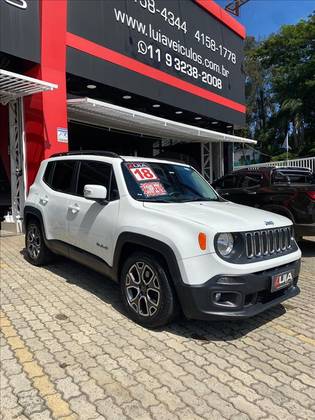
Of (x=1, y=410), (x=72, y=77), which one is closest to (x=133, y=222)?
(x=1, y=410)

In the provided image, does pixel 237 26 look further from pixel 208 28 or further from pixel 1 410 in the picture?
pixel 1 410

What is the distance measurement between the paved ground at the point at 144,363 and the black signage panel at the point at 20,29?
6118 millimetres

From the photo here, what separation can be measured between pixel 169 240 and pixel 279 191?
198 inches

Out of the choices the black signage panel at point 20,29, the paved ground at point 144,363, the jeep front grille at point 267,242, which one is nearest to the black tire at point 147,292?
the paved ground at point 144,363

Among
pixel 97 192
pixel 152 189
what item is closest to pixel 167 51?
pixel 152 189

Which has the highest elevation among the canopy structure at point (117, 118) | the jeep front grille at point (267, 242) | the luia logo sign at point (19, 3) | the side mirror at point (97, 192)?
the luia logo sign at point (19, 3)

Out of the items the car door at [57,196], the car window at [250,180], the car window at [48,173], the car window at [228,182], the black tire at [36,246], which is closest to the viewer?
the car door at [57,196]

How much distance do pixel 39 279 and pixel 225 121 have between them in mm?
14334

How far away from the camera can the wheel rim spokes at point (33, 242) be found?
6.51 m

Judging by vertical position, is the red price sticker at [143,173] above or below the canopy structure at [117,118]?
below

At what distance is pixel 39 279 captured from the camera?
595 centimetres

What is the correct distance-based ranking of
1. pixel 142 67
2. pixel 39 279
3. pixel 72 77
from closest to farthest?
pixel 39 279
pixel 72 77
pixel 142 67

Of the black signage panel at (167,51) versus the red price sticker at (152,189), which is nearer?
the red price sticker at (152,189)

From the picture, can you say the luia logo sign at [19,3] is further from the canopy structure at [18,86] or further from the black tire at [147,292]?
the black tire at [147,292]
